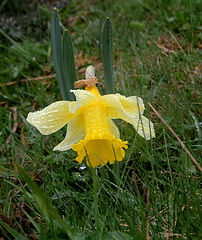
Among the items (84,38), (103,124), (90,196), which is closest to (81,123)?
(103,124)

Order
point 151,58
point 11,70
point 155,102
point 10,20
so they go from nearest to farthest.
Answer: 1. point 155,102
2. point 151,58
3. point 11,70
4. point 10,20

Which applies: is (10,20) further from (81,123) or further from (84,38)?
(81,123)

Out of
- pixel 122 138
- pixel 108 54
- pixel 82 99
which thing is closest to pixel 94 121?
pixel 82 99

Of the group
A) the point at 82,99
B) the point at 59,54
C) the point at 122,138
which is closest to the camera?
the point at 82,99

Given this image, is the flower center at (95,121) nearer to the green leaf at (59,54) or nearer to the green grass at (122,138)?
the green grass at (122,138)

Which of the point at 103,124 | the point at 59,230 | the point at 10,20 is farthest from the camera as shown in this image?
the point at 10,20

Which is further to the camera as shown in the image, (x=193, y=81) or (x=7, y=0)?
(x=7, y=0)

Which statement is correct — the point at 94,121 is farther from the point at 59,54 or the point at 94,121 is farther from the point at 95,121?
the point at 59,54
